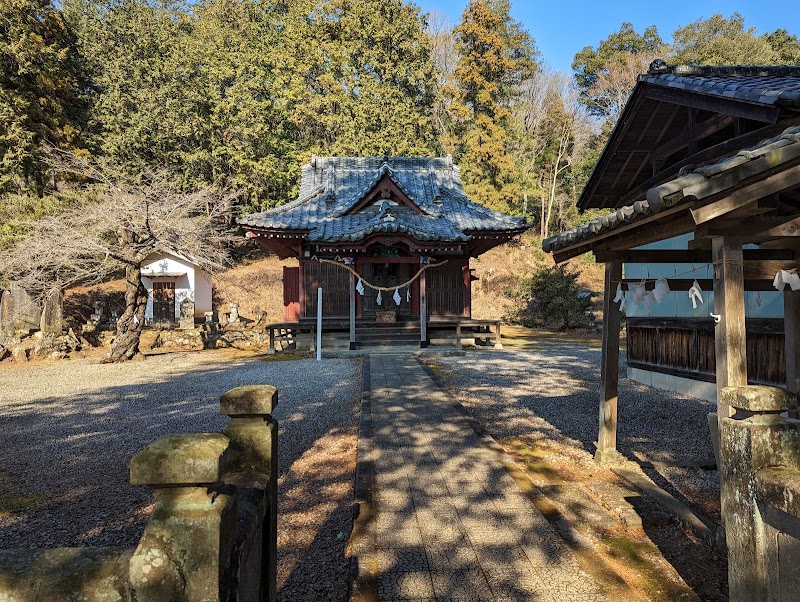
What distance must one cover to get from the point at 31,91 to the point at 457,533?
867 inches

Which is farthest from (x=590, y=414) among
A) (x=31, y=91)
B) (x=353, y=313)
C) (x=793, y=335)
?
(x=31, y=91)

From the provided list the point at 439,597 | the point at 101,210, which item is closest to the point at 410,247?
the point at 101,210

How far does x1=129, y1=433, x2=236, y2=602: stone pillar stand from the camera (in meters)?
1.33

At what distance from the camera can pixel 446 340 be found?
16.3m

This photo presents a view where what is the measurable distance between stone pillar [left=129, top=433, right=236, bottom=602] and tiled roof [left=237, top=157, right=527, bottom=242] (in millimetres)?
13381

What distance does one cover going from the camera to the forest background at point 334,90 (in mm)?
26406

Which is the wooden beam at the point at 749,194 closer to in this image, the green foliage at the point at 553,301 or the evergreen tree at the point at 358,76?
the green foliage at the point at 553,301

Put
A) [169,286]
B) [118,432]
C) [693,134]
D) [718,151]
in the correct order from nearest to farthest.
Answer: [718,151], [693,134], [118,432], [169,286]

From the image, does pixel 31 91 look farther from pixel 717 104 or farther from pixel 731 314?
pixel 731 314

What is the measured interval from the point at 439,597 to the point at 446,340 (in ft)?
44.5

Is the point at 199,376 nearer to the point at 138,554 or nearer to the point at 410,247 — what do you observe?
the point at 410,247

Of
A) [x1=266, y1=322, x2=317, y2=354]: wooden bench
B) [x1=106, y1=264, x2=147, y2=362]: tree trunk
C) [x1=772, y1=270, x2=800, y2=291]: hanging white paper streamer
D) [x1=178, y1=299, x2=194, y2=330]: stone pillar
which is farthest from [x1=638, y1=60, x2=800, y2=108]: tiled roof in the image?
[x1=178, y1=299, x2=194, y2=330]: stone pillar

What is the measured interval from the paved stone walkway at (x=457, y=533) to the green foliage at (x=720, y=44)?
31.5 m

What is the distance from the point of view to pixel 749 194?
285 cm
